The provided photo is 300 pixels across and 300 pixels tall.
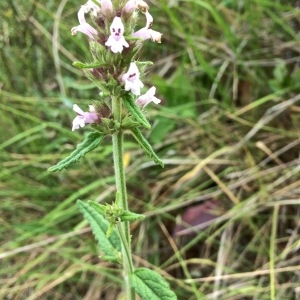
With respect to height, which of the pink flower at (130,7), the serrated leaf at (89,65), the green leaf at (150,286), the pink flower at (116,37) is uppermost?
the pink flower at (130,7)

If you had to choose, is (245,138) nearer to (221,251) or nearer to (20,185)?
(221,251)

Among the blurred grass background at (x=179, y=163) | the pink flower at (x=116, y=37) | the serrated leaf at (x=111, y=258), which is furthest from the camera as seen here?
the blurred grass background at (x=179, y=163)

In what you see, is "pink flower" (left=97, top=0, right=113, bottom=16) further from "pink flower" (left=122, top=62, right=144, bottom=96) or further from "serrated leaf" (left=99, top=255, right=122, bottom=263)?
"serrated leaf" (left=99, top=255, right=122, bottom=263)

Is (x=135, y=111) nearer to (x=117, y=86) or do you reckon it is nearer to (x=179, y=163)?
(x=117, y=86)

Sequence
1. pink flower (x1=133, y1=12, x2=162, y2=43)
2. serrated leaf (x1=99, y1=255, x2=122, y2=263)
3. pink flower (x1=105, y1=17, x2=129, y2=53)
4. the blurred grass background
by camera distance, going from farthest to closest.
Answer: the blurred grass background < serrated leaf (x1=99, y1=255, x2=122, y2=263) < pink flower (x1=133, y1=12, x2=162, y2=43) < pink flower (x1=105, y1=17, x2=129, y2=53)

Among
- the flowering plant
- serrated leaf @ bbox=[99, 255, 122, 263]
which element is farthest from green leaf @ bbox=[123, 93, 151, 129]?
serrated leaf @ bbox=[99, 255, 122, 263]

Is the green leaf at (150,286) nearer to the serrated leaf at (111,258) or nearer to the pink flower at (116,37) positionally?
→ the serrated leaf at (111,258)

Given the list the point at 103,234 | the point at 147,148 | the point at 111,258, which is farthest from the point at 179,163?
the point at 147,148

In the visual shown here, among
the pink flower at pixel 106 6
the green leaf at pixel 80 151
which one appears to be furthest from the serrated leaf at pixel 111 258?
the pink flower at pixel 106 6
